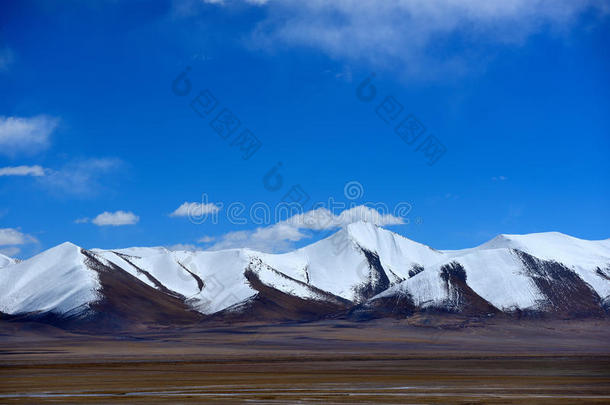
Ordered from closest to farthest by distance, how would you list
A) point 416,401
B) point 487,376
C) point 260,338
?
point 416,401 < point 487,376 < point 260,338

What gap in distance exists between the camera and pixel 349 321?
6329 inches

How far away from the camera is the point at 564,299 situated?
161375mm

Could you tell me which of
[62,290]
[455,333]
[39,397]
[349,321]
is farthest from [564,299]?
[39,397]

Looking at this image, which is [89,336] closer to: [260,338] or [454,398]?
[260,338]

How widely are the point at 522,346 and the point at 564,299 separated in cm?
5935

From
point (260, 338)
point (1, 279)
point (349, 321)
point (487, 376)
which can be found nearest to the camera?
point (487, 376)

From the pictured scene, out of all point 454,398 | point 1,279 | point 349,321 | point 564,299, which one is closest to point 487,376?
point 454,398

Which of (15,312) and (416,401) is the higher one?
(15,312)

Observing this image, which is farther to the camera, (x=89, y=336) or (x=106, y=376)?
(x=89, y=336)

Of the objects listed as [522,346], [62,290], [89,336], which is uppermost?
[62,290]

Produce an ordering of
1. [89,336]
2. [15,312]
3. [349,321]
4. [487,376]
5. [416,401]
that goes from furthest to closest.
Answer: [15,312] < [349,321] < [89,336] < [487,376] < [416,401]

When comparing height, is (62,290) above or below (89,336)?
above

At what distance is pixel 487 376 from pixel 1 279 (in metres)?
186

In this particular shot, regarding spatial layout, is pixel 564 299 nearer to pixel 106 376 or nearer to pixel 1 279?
pixel 106 376
